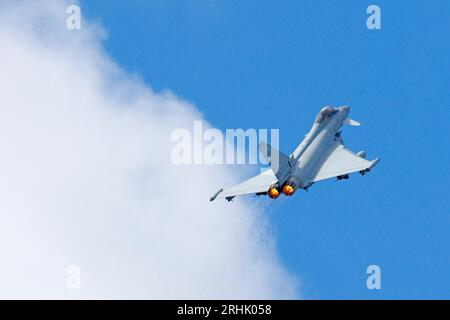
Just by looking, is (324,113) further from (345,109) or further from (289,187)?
(289,187)

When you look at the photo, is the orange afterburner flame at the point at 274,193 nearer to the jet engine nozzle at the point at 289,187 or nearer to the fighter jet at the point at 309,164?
the fighter jet at the point at 309,164

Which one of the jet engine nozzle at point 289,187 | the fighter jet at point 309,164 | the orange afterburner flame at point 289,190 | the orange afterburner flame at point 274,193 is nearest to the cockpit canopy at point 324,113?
the fighter jet at point 309,164

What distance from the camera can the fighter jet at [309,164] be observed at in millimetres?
89812

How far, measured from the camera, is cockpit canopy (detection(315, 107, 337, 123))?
100456mm

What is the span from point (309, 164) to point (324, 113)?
979 cm

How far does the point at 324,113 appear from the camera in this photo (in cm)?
10138

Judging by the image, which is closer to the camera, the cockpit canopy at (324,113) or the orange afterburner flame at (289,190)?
the orange afterburner flame at (289,190)

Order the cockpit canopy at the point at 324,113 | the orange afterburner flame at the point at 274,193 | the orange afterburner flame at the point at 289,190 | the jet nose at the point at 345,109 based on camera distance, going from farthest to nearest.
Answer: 1. the jet nose at the point at 345,109
2. the cockpit canopy at the point at 324,113
3. the orange afterburner flame at the point at 274,193
4. the orange afterburner flame at the point at 289,190

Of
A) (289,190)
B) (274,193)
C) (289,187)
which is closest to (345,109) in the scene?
(289,187)
